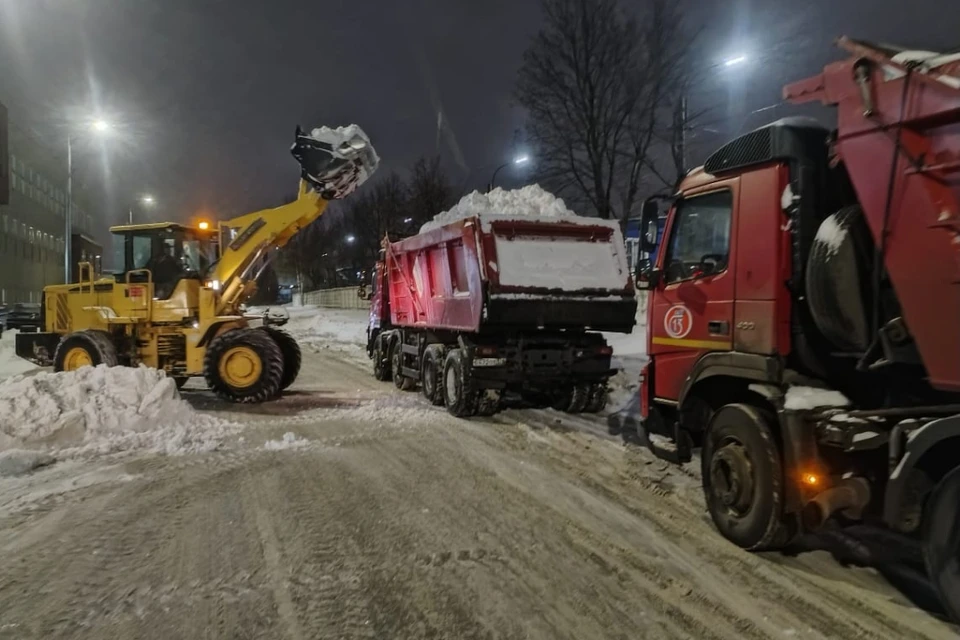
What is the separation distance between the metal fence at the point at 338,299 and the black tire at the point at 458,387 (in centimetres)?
3538

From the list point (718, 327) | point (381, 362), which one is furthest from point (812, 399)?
point (381, 362)

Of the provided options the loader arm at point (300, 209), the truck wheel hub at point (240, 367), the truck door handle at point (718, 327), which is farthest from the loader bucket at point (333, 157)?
the truck door handle at point (718, 327)

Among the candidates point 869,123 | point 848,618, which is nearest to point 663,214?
point 869,123

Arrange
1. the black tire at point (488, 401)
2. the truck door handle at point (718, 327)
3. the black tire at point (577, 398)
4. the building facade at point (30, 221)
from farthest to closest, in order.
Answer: the building facade at point (30, 221), the black tire at point (577, 398), the black tire at point (488, 401), the truck door handle at point (718, 327)

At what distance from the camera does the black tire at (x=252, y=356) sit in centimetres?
1143

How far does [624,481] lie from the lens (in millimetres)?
6926

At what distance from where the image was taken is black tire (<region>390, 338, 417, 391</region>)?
14.0 m

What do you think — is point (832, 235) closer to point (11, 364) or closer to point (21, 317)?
point (11, 364)

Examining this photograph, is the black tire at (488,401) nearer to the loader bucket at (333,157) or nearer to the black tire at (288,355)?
the black tire at (288,355)

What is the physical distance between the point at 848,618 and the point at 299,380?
1301 cm

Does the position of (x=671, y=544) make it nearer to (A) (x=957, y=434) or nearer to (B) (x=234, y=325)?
(A) (x=957, y=434)

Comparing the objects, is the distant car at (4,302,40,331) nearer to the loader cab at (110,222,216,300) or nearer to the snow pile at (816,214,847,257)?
the loader cab at (110,222,216,300)

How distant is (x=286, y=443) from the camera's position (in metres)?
8.59

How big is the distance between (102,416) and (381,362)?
24.4 ft
